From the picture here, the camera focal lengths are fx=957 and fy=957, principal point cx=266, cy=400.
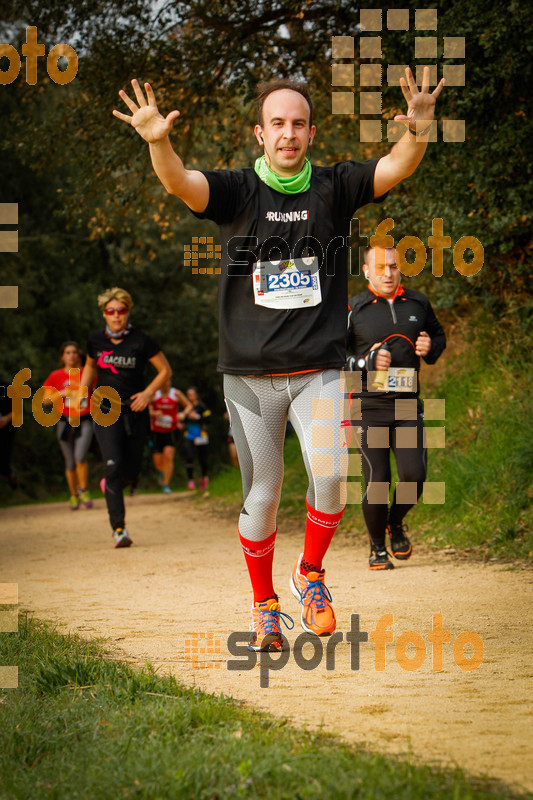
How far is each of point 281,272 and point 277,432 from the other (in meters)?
0.73

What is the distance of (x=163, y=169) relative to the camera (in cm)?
385

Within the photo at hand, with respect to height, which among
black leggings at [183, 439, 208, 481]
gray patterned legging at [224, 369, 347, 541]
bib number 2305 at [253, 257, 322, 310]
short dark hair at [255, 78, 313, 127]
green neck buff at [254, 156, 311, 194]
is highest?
short dark hair at [255, 78, 313, 127]

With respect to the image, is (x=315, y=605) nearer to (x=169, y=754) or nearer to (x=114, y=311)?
(x=169, y=754)

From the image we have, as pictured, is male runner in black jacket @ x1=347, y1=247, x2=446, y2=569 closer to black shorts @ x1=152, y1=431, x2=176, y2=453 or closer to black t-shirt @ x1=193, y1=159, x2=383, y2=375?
black t-shirt @ x1=193, y1=159, x2=383, y2=375

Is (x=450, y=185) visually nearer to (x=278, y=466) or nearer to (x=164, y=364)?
(x=164, y=364)

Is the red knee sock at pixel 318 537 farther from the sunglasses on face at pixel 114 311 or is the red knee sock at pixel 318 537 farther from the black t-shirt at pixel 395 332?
the sunglasses on face at pixel 114 311

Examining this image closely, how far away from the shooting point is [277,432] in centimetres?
436

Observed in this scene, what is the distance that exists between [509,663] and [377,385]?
10.1 feet

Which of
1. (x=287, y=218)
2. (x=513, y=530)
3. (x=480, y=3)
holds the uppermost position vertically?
(x=480, y=3)

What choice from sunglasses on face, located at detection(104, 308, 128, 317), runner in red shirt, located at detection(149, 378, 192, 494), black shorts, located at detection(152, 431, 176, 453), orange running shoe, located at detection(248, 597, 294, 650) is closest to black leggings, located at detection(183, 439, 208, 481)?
runner in red shirt, located at detection(149, 378, 192, 494)

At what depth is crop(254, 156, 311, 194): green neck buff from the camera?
4.22 m

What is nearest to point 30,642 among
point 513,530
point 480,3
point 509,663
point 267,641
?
point 267,641

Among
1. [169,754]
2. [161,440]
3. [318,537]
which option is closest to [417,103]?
[318,537]

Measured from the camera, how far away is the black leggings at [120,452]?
8773 mm
